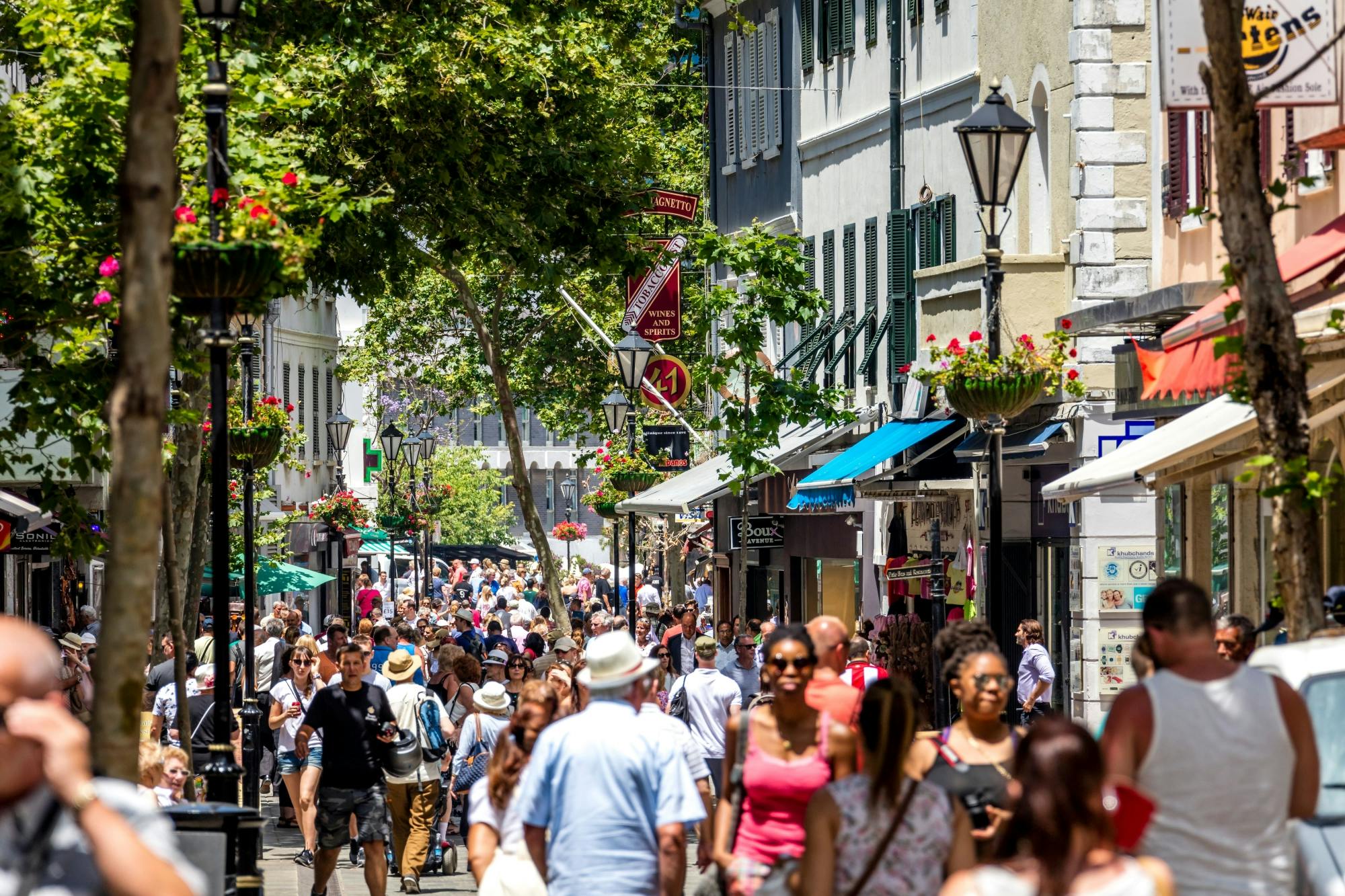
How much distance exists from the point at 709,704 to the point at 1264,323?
8822 millimetres

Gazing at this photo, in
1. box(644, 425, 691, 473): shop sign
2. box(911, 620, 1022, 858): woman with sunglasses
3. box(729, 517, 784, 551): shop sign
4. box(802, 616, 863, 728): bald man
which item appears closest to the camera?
box(911, 620, 1022, 858): woman with sunglasses

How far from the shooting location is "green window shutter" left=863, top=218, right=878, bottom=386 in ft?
105

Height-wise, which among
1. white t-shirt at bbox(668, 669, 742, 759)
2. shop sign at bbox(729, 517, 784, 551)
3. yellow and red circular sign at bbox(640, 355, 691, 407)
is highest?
yellow and red circular sign at bbox(640, 355, 691, 407)

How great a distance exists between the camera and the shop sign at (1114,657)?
22406 mm

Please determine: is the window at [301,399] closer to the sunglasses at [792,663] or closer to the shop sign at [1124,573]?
the shop sign at [1124,573]

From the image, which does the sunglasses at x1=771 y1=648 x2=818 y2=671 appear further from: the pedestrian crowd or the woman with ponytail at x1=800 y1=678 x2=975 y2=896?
the woman with ponytail at x1=800 y1=678 x2=975 y2=896

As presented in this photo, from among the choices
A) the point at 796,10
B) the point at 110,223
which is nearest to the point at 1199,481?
the point at 110,223

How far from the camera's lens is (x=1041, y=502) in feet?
83.5

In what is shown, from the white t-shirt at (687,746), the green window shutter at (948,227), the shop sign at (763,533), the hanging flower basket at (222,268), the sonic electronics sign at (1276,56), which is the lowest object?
the white t-shirt at (687,746)

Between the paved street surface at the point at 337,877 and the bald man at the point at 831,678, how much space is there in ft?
20.9

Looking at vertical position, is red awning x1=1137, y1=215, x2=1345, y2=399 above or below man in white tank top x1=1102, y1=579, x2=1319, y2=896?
above

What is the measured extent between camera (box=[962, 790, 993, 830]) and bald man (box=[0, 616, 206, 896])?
12.1 feet

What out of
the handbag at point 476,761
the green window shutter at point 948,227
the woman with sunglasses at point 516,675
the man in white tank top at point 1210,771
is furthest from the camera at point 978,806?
the green window shutter at point 948,227

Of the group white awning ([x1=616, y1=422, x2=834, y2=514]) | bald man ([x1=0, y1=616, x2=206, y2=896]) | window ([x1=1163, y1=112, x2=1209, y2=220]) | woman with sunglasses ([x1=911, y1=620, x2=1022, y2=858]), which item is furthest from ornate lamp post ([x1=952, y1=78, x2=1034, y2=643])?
white awning ([x1=616, y1=422, x2=834, y2=514])
